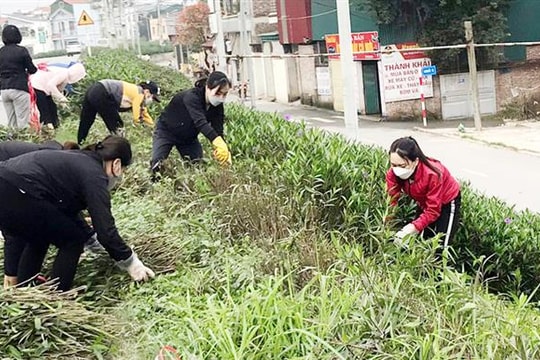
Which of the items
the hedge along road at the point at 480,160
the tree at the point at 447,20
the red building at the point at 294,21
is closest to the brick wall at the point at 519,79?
the tree at the point at 447,20

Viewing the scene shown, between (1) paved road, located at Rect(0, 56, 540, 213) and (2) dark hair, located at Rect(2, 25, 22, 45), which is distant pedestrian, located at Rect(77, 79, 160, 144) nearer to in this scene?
(2) dark hair, located at Rect(2, 25, 22, 45)

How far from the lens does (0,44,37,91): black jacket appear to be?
9.73m

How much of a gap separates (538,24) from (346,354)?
80.9 feet

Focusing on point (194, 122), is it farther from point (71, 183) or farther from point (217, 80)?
point (71, 183)

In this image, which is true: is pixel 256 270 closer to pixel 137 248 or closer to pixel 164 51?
pixel 137 248

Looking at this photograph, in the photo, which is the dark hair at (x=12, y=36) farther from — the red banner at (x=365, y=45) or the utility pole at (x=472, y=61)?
the red banner at (x=365, y=45)

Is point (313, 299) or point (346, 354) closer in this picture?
point (346, 354)

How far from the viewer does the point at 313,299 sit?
3518mm

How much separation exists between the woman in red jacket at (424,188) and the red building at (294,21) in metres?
27.6

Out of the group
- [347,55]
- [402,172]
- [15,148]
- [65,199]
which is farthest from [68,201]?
[347,55]

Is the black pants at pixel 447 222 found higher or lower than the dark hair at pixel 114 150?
lower

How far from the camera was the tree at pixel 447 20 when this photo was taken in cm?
2502

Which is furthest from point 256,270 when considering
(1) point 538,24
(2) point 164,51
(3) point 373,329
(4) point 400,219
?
(2) point 164,51

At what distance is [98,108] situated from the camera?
876 centimetres
